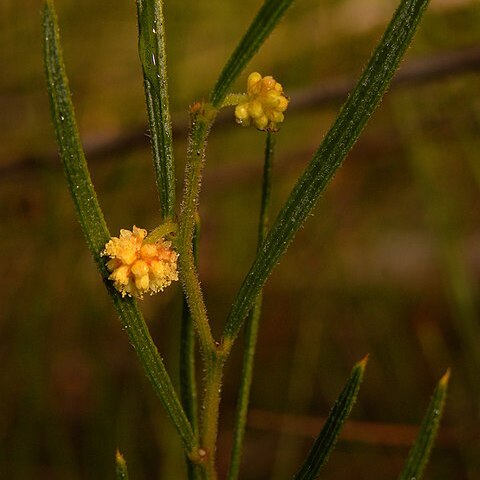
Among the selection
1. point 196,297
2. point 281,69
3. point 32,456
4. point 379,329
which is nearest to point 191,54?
point 281,69

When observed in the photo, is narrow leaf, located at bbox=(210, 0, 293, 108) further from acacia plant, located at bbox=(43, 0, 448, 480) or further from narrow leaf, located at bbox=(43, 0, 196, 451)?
narrow leaf, located at bbox=(43, 0, 196, 451)

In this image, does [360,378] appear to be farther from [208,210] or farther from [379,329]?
[208,210]

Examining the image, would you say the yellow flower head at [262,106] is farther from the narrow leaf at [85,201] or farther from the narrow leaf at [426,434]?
the narrow leaf at [426,434]

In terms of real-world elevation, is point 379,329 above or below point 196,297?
above

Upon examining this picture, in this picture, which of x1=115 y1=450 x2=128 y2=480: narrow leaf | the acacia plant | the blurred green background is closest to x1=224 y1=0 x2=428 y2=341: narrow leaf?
the acacia plant

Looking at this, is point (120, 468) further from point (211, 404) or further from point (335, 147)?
point (335, 147)

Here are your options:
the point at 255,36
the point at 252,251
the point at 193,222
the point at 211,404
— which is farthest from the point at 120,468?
the point at 252,251
